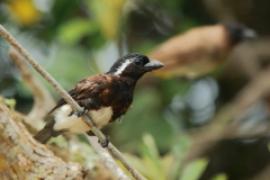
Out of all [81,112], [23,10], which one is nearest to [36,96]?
[81,112]

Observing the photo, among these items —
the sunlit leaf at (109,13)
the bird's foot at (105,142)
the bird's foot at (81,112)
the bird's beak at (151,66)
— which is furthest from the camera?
the sunlit leaf at (109,13)

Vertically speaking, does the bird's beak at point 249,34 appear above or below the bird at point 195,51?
below

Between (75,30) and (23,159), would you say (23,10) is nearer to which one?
(75,30)

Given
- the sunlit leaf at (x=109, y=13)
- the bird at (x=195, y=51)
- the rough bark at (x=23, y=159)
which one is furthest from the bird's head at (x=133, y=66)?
the bird at (x=195, y=51)

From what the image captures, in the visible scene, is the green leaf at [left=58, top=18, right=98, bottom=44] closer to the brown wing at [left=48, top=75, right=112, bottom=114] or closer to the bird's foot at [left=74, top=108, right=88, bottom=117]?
the brown wing at [left=48, top=75, right=112, bottom=114]

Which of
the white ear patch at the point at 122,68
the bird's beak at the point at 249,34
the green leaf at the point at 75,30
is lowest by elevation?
the bird's beak at the point at 249,34

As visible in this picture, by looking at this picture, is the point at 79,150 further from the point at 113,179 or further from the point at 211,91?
the point at 211,91

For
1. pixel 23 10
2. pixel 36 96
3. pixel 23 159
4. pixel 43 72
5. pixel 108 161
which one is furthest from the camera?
pixel 23 10

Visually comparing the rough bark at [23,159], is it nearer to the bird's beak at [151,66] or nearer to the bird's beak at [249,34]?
the bird's beak at [151,66]
